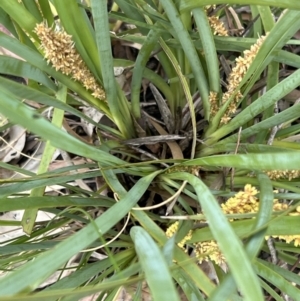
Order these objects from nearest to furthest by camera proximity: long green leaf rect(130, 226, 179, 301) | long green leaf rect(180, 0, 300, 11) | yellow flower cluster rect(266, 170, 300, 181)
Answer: long green leaf rect(130, 226, 179, 301) < long green leaf rect(180, 0, 300, 11) < yellow flower cluster rect(266, 170, 300, 181)

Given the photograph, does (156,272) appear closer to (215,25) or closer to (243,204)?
(243,204)

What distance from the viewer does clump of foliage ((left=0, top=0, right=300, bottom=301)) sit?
34 centimetres

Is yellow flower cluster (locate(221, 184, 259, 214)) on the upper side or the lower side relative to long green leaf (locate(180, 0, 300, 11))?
lower

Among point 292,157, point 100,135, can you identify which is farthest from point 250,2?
point 100,135

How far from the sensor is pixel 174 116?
2.16ft

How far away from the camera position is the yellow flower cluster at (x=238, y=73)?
0.49 m

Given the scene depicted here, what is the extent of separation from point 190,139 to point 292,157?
0.87 feet

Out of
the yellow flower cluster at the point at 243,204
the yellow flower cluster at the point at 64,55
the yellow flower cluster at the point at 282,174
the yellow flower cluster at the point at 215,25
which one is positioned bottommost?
the yellow flower cluster at the point at 243,204

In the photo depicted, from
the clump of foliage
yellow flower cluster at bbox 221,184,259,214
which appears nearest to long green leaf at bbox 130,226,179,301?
the clump of foliage

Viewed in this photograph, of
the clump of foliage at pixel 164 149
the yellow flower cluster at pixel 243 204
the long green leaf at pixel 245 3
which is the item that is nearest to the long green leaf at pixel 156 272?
the clump of foliage at pixel 164 149

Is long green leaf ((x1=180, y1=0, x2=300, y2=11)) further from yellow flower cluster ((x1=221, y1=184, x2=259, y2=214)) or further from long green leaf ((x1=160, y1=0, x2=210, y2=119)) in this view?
yellow flower cluster ((x1=221, y1=184, x2=259, y2=214))

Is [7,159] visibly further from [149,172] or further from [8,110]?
[8,110]

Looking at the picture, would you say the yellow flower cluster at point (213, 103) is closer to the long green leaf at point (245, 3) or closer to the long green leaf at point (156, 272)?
the long green leaf at point (245, 3)

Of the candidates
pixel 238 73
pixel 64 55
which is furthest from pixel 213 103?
pixel 64 55
